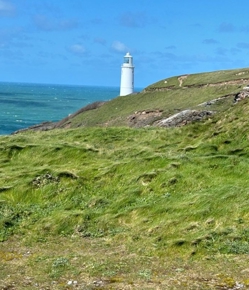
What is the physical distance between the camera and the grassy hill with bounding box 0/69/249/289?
11.2 metres

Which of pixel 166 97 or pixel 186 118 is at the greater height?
pixel 166 97

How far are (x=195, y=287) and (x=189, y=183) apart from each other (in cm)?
754

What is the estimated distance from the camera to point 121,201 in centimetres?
1672

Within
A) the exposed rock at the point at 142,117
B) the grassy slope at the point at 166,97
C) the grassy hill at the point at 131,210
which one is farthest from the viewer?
the grassy slope at the point at 166,97

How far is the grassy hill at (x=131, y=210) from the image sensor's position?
11242 mm

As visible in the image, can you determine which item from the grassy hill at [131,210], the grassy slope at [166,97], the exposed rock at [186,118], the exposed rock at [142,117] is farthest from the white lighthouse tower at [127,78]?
the grassy hill at [131,210]

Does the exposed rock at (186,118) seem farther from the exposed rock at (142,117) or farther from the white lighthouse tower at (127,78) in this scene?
the white lighthouse tower at (127,78)

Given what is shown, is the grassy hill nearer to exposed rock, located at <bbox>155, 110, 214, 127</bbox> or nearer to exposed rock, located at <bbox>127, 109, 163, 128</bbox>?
exposed rock, located at <bbox>155, 110, 214, 127</bbox>

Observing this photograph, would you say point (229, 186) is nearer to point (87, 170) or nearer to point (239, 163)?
point (239, 163)

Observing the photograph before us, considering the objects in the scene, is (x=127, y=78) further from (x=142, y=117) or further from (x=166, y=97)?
(x=142, y=117)

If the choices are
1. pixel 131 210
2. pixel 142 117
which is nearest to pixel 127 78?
pixel 142 117

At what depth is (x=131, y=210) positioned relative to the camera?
52.1ft

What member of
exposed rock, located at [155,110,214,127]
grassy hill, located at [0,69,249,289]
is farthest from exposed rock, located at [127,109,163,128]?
grassy hill, located at [0,69,249,289]

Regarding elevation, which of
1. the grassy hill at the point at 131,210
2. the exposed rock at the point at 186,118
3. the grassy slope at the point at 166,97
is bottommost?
the grassy hill at the point at 131,210
